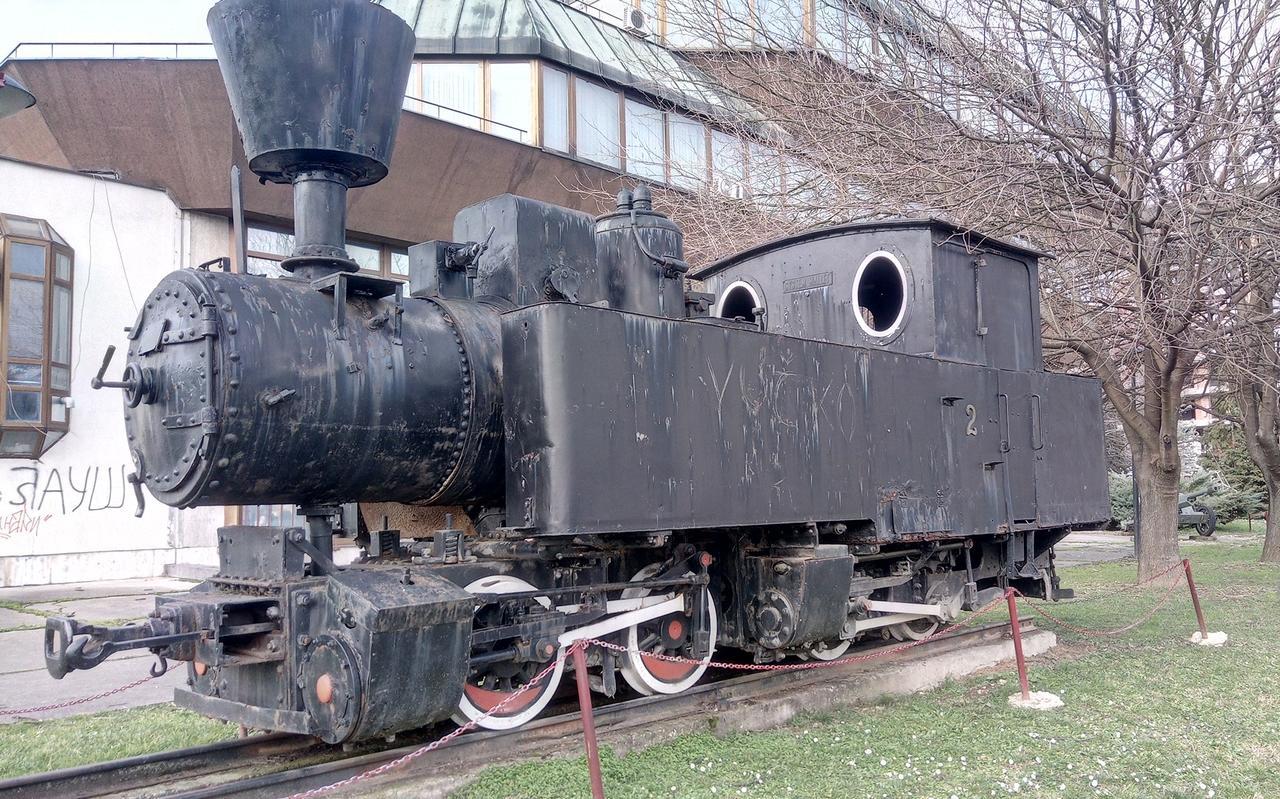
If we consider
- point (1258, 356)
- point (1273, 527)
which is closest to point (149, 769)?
point (1258, 356)

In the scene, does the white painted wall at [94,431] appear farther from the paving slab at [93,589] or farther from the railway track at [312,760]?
the railway track at [312,760]

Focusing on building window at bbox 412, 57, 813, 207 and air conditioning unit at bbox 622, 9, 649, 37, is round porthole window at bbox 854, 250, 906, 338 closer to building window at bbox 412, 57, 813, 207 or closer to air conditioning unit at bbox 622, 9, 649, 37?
building window at bbox 412, 57, 813, 207

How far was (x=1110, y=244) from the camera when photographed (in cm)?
1020

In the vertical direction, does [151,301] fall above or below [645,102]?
below

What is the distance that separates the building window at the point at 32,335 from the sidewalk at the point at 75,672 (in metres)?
1.99

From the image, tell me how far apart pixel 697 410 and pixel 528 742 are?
1844mm

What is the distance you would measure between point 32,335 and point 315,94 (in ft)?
33.8

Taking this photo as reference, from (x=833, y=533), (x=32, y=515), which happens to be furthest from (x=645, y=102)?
(x=833, y=533)

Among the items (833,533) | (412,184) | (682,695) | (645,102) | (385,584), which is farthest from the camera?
(645,102)

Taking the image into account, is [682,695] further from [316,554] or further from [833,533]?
[316,554]

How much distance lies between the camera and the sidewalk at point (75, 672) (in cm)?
693

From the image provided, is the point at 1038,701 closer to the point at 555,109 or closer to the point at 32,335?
the point at 32,335

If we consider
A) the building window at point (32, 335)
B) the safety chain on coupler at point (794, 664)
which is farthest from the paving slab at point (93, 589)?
the safety chain on coupler at point (794, 664)

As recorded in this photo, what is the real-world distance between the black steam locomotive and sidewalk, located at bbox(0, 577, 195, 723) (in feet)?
2.77
